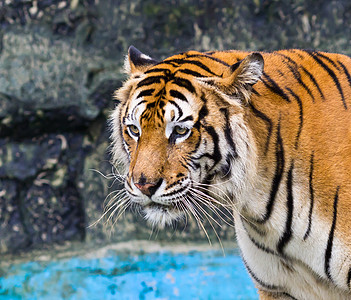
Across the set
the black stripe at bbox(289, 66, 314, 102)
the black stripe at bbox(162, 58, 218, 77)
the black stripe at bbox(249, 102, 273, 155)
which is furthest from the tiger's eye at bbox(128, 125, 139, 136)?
the black stripe at bbox(289, 66, 314, 102)

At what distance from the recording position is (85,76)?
4.95 m

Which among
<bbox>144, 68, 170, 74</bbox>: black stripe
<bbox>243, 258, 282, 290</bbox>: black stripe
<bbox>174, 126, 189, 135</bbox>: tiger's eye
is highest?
<bbox>144, 68, 170, 74</bbox>: black stripe

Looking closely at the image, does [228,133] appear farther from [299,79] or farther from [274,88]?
[299,79]

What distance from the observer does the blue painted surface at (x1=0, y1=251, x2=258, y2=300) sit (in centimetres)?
461

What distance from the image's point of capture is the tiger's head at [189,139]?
215 centimetres

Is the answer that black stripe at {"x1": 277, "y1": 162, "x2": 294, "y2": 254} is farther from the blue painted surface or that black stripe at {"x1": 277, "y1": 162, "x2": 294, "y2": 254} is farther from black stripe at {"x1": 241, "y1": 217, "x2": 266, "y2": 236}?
the blue painted surface

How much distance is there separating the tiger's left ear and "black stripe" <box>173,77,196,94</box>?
0.06 m

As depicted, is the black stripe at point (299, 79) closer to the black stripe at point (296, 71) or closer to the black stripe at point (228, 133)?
the black stripe at point (296, 71)

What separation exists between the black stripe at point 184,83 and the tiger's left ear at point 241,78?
55mm

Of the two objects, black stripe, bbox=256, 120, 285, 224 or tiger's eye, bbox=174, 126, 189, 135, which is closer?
tiger's eye, bbox=174, 126, 189, 135

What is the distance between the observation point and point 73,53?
4918 millimetres

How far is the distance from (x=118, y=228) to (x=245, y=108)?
3207 millimetres

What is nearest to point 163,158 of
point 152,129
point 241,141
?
point 152,129

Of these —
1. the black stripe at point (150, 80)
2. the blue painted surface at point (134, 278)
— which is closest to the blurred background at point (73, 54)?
the blue painted surface at point (134, 278)
